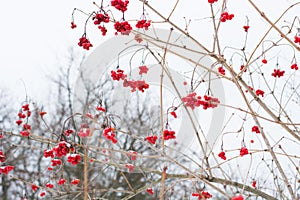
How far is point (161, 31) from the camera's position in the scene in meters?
5.45

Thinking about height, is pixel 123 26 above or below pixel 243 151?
above

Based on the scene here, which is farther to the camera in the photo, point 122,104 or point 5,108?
point 5,108

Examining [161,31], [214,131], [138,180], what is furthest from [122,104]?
[214,131]

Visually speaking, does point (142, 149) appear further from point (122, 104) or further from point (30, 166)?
point (30, 166)

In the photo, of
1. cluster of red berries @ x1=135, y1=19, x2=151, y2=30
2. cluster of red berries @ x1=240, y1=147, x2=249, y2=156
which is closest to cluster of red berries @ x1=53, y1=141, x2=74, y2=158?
cluster of red berries @ x1=135, y1=19, x2=151, y2=30

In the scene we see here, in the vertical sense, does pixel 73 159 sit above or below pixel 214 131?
below

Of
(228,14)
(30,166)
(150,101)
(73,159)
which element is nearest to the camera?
(73,159)

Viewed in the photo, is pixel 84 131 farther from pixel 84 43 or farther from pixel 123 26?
pixel 84 43

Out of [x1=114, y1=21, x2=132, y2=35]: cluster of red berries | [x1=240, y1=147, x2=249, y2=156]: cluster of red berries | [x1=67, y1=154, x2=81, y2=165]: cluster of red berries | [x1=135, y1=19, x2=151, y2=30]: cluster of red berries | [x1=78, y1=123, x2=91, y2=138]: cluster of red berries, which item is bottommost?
[x1=67, y1=154, x2=81, y2=165]: cluster of red berries

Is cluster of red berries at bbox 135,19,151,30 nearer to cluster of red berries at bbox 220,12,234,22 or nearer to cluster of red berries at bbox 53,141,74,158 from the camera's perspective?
cluster of red berries at bbox 220,12,234,22

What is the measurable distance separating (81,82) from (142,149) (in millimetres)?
2550

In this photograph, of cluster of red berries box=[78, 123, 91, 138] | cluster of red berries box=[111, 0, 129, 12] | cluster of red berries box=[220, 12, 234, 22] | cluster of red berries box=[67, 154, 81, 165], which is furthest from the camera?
cluster of red berries box=[220, 12, 234, 22]

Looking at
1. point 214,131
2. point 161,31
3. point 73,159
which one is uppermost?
point 161,31

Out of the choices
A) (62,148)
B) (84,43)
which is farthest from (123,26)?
(62,148)
